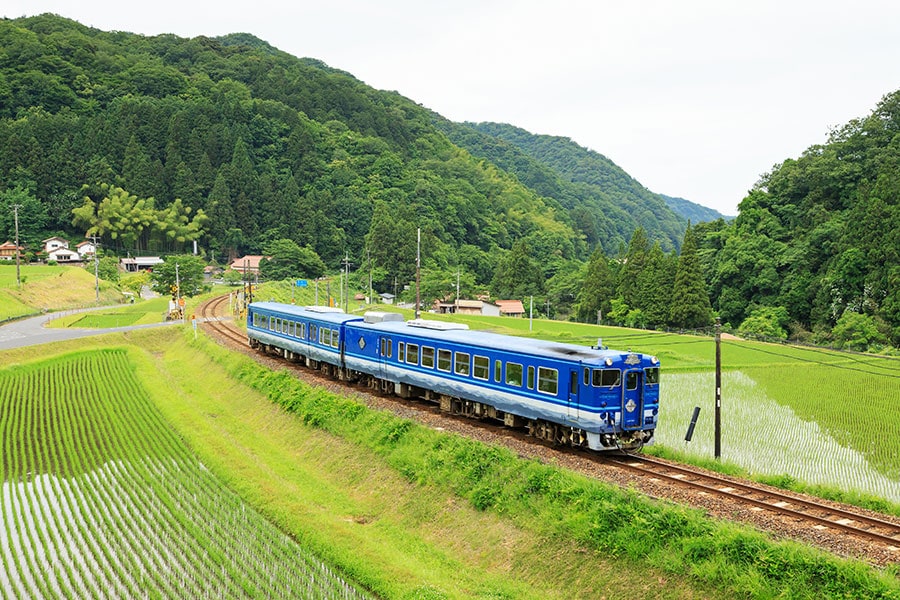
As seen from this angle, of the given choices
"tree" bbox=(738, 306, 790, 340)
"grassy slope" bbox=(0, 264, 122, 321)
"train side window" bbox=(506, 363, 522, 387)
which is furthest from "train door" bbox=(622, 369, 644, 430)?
"grassy slope" bbox=(0, 264, 122, 321)

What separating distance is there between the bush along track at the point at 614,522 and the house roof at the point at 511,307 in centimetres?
5203

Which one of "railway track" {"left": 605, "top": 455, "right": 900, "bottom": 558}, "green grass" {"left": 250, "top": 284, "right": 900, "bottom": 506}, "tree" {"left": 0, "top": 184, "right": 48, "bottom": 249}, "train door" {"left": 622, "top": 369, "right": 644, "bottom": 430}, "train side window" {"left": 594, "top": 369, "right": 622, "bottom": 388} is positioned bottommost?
"green grass" {"left": 250, "top": 284, "right": 900, "bottom": 506}

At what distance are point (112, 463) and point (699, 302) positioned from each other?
40.3 m

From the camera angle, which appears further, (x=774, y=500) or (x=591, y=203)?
(x=591, y=203)

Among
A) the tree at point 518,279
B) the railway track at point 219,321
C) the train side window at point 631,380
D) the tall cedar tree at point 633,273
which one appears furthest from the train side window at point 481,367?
the tree at point 518,279

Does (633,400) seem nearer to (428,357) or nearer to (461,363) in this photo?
(461,363)

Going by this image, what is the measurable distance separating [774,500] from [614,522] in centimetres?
314

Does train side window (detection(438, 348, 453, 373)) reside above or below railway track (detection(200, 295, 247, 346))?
above

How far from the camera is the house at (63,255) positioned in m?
79.1

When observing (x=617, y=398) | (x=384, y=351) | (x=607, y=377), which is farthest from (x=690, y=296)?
(x=607, y=377)

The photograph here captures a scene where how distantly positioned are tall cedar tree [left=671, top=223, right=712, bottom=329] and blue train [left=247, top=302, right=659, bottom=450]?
29322mm

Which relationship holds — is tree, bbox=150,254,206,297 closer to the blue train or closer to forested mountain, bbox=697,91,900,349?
the blue train

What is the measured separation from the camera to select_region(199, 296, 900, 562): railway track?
10727mm

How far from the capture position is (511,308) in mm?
71000
